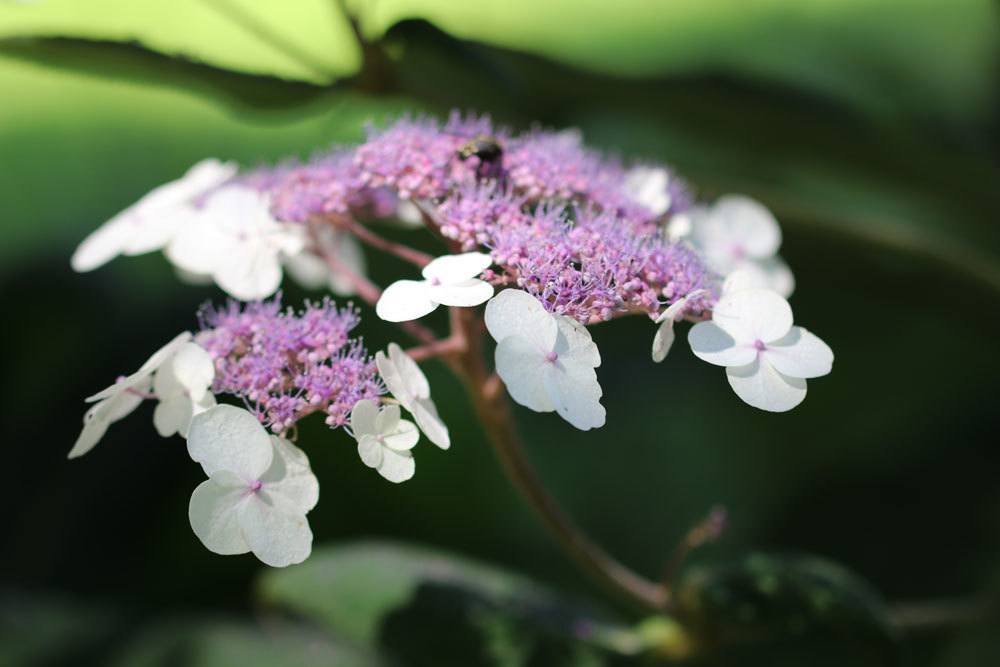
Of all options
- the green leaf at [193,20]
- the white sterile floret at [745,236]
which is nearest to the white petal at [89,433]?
the white sterile floret at [745,236]

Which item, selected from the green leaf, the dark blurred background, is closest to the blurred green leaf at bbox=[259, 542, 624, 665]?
the dark blurred background

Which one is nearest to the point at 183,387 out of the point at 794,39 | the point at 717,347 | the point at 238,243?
the point at 238,243

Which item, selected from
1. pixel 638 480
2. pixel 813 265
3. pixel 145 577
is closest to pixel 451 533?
pixel 638 480

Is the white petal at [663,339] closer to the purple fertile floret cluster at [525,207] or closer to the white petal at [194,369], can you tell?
the purple fertile floret cluster at [525,207]

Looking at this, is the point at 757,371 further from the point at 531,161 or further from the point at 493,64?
the point at 493,64

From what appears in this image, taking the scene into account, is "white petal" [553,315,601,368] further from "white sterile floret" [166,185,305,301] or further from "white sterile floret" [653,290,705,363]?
"white sterile floret" [166,185,305,301]

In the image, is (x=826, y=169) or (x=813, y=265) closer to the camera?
(x=813, y=265)

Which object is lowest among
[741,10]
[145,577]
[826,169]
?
[145,577]
